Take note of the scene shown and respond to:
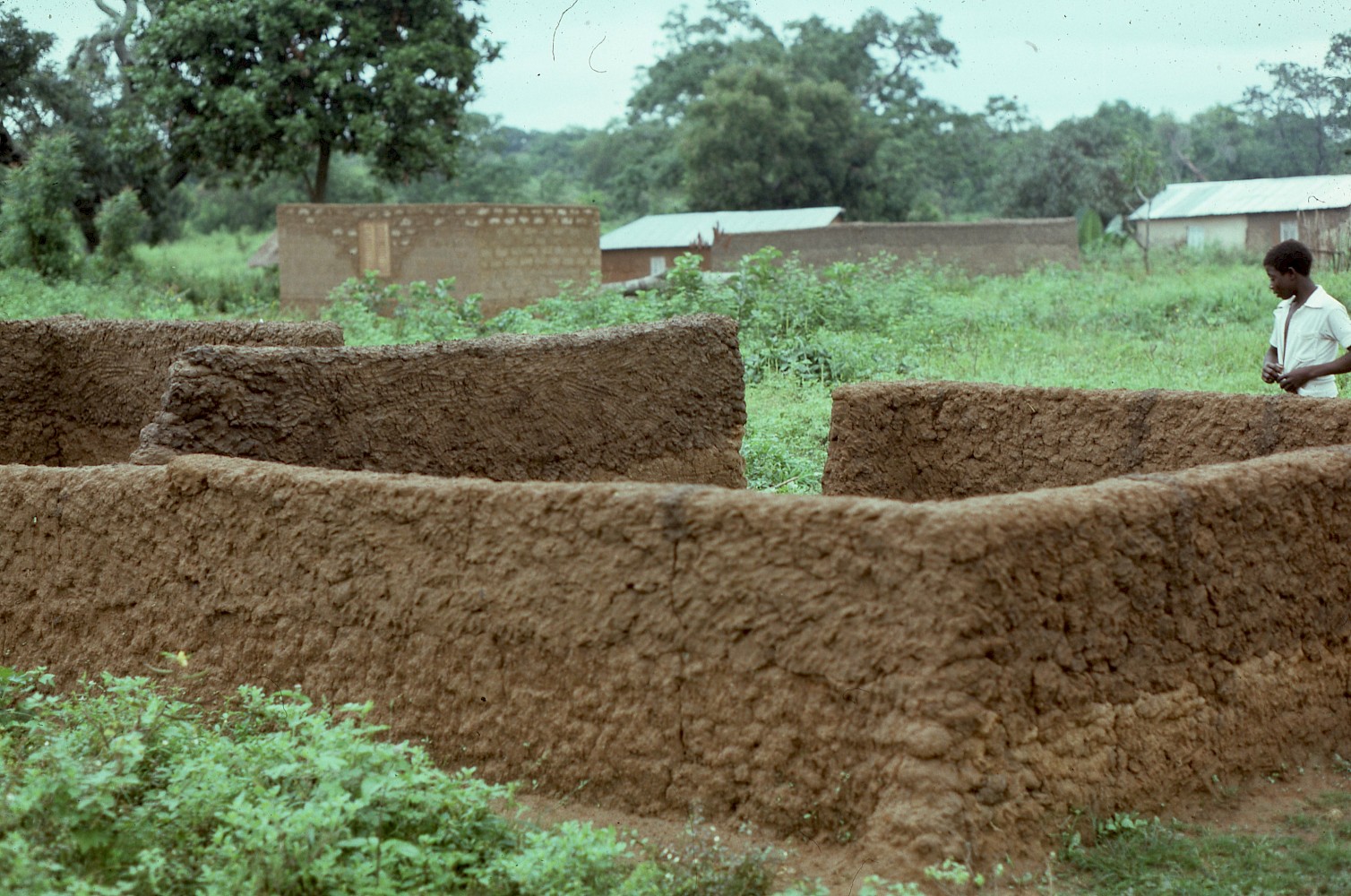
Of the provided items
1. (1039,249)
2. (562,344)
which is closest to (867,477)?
(562,344)

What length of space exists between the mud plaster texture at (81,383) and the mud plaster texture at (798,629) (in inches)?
105

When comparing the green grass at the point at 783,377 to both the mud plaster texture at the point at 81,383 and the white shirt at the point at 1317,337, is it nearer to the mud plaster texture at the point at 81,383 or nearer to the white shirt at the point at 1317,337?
the white shirt at the point at 1317,337

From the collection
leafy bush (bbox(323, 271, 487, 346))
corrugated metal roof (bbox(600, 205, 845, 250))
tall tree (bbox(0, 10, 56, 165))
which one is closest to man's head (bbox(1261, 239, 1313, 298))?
leafy bush (bbox(323, 271, 487, 346))

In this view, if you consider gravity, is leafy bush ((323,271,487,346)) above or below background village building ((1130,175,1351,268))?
below

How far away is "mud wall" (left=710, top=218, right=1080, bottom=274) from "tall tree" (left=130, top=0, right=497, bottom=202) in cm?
586

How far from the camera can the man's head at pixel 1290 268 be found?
19.1 ft

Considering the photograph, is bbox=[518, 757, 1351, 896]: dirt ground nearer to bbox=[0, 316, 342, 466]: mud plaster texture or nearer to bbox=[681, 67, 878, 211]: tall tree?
bbox=[0, 316, 342, 466]: mud plaster texture

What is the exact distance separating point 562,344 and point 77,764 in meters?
2.86

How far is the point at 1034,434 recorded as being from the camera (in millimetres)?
5273

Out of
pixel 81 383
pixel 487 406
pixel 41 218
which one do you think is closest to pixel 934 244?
pixel 41 218

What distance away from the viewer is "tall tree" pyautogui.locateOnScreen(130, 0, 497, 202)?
20.3m

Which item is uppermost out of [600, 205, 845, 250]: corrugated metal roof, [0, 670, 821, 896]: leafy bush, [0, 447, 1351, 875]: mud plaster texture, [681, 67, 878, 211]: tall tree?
[681, 67, 878, 211]: tall tree

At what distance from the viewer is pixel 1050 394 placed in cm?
521

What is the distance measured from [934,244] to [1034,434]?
1463 centimetres
